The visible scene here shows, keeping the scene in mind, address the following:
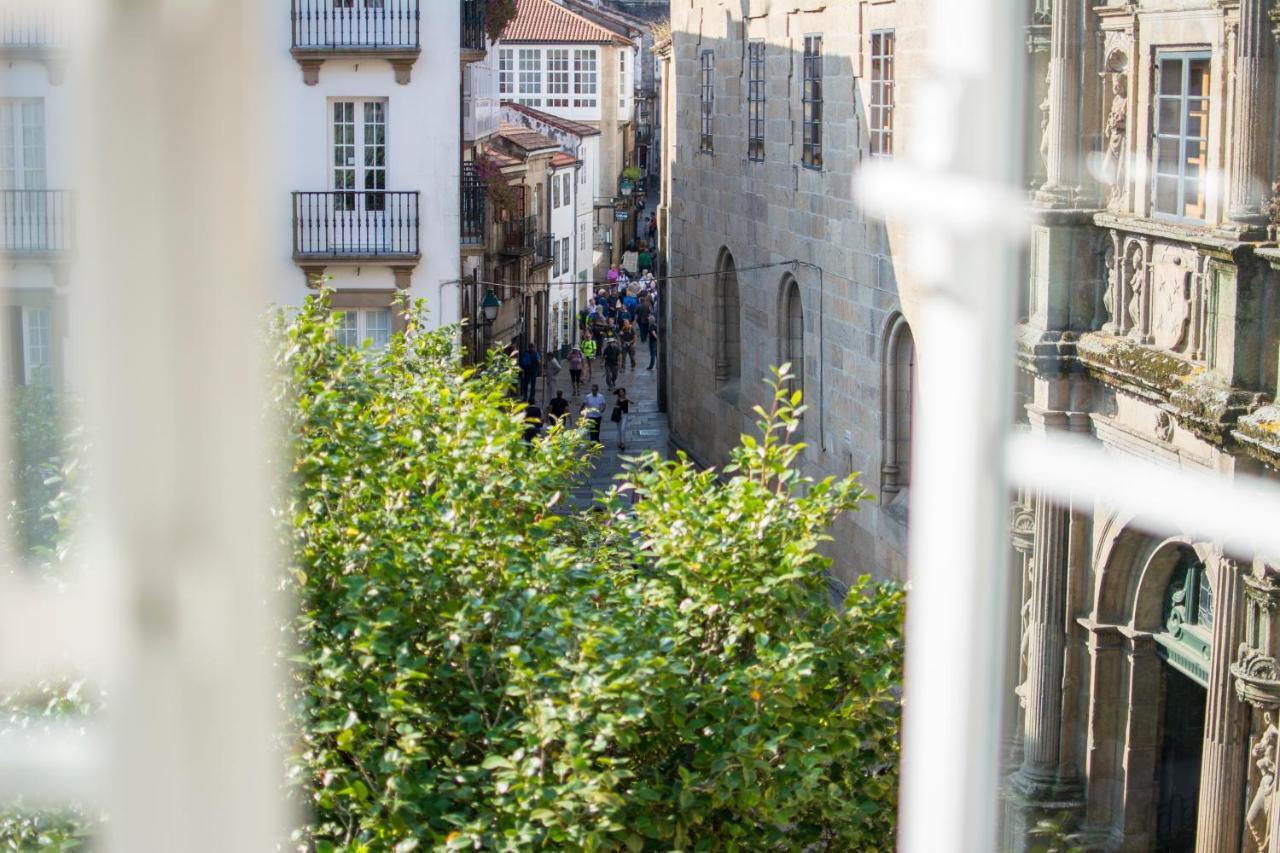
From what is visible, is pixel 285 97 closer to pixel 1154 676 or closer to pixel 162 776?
pixel 1154 676

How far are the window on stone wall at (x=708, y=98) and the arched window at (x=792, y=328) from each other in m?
4.73

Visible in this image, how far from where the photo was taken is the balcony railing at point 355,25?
2192cm

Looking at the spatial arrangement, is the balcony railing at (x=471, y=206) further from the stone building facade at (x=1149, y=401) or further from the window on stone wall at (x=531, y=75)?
the window on stone wall at (x=531, y=75)

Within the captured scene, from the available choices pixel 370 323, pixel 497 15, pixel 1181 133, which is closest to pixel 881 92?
pixel 370 323

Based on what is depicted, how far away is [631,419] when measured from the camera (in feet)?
110

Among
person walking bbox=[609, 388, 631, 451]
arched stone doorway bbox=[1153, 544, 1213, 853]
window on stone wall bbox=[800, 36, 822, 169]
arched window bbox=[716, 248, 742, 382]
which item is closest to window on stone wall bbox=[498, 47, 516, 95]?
person walking bbox=[609, 388, 631, 451]

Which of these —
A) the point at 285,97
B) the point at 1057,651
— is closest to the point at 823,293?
the point at 285,97

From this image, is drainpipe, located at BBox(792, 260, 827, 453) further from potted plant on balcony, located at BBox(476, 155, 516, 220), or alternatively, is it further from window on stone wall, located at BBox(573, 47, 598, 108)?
window on stone wall, located at BBox(573, 47, 598, 108)

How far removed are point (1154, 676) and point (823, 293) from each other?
9.13 meters

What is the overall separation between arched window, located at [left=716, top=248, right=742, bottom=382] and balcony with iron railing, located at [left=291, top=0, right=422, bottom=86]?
657 cm

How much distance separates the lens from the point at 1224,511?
131 centimetres

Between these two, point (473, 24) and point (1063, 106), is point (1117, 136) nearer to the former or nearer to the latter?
point (1063, 106)

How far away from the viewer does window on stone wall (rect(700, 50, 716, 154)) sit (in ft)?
89.8

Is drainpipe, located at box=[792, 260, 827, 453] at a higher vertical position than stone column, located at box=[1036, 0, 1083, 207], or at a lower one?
lower
